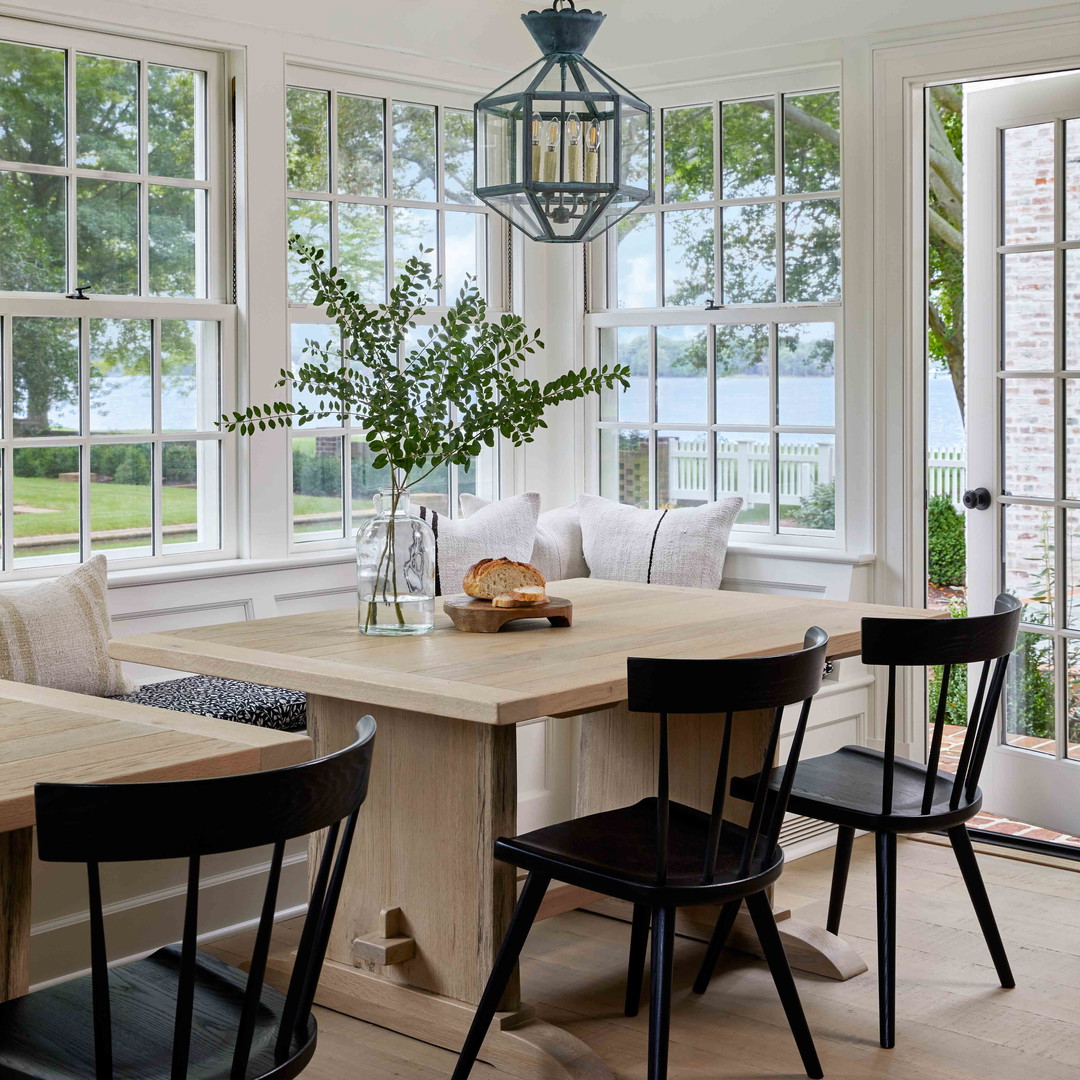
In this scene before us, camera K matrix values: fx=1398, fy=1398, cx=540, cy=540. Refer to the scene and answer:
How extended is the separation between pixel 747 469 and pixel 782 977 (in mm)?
2489

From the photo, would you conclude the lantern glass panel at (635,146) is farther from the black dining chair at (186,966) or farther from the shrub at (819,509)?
the shrub at (819,509)

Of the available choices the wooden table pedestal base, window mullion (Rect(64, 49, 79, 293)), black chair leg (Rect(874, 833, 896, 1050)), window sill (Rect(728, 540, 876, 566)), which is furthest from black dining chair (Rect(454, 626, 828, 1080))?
window mullion (Rect(64, 49, 79, 293))

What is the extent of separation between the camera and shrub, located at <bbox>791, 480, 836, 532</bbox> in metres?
4.67

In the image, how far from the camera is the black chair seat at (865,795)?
2795 mm

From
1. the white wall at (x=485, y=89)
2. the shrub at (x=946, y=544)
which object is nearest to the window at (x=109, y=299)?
the white wall at (x=485, y=89)

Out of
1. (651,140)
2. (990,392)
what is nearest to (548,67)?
(651,140)

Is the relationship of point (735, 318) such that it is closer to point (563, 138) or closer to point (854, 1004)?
point (563, 138)

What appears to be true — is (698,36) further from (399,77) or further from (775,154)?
(399,77)

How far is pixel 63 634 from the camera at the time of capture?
3.42 m

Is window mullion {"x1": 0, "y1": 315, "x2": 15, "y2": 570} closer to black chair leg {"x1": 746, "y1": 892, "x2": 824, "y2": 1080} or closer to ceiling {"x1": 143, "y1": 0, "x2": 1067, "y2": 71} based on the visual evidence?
ceiling {"x1": 143, "y1": 0, "x2": 1067, "y2": 71}

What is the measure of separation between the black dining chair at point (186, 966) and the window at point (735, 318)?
10.2ft

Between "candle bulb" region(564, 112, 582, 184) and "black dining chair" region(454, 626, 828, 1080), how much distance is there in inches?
42.1

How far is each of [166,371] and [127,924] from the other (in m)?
1.71

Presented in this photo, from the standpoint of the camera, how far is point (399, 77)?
4.70 metres
